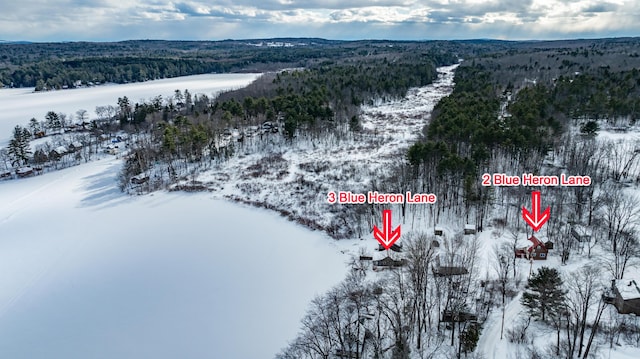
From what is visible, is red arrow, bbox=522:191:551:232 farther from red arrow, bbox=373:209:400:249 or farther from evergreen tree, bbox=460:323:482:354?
evergreen tree, bbox=460:323:482:354

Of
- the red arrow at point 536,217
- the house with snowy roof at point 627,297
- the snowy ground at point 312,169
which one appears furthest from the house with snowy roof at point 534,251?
the snowy ground at point 312,169

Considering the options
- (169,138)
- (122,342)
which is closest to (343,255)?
(122,342)

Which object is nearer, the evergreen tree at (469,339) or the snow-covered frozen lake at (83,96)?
the evergreen tree at (469,339)

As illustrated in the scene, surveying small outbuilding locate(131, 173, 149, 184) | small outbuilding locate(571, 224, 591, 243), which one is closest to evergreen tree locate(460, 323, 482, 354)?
small outbuilding locate(571, 224, 591, 243)

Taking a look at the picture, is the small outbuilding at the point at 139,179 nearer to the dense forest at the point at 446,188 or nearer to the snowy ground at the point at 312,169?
the dense forest at the point at 446,188

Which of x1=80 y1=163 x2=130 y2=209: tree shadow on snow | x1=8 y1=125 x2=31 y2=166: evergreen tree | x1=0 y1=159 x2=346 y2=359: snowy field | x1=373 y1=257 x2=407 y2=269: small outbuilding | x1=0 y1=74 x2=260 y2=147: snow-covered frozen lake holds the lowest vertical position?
x1=0 y1=159 x2=346 y2=359: snowy field

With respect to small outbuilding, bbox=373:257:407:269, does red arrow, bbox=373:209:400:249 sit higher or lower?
higher

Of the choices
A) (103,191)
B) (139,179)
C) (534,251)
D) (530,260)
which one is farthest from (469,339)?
(103,191)
